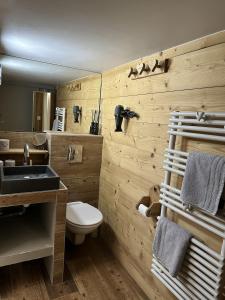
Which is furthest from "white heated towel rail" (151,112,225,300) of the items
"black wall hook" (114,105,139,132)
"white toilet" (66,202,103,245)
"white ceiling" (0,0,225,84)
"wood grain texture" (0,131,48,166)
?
"wood grain texture" (0,131,48,166)

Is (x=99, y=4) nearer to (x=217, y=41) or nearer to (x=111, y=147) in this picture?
(x=217, y=41)

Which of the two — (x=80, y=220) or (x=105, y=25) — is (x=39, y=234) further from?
(x=105, y=25)

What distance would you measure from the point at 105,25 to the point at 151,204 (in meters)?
1.30

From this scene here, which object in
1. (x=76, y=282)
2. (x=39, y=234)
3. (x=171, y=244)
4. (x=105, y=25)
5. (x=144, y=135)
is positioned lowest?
(x=76, y=282)

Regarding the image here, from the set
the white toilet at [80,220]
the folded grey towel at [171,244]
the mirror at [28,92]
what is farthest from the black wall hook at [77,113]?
the folded grey towel at [171,244]

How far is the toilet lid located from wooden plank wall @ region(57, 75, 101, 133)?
0.94 metres

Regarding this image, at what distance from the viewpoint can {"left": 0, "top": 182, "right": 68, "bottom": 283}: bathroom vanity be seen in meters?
1.72

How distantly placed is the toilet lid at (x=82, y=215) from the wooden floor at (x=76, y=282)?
1.57 ft

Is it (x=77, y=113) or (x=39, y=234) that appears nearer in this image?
(x=39, y=234)

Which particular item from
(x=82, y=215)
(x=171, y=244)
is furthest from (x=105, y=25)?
(x=82, y=215)

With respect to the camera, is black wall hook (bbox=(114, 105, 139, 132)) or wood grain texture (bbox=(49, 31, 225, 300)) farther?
black wall hook (bbox=(114, 105, 139, 132))

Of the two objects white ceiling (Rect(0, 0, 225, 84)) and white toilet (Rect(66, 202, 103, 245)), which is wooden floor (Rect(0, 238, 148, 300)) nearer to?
white toilet (Rect(66, 202, 103, 245))

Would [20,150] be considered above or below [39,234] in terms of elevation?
above

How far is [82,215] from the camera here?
222 centimetres
